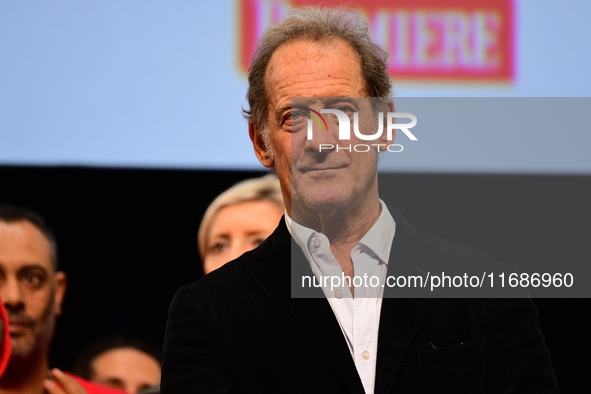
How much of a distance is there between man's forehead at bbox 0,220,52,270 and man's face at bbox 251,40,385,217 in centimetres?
156

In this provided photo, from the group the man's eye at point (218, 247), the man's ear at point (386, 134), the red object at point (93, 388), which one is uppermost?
the man's ear at point (386, 134)

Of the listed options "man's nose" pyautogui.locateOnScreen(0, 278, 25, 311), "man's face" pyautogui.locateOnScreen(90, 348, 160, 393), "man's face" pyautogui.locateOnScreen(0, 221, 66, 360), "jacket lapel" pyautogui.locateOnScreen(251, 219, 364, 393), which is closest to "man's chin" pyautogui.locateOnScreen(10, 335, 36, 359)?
"man's face" pyautogui.locateOnScreen(0, 221, 66, 360)

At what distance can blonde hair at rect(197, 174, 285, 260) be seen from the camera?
269 cm

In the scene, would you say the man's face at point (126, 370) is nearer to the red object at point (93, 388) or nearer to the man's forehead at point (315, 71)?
the red object at point (93, 388)

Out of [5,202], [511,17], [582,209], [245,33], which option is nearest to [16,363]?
[5,202]

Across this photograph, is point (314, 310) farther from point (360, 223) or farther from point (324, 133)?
point (324, 133)

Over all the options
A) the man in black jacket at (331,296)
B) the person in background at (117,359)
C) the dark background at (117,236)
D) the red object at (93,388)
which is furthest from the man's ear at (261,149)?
the red object at (93,388)

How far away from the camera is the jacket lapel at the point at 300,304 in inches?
49.1

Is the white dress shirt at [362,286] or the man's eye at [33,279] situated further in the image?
the man's eye at [33,279]

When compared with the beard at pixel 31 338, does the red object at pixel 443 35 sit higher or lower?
higher

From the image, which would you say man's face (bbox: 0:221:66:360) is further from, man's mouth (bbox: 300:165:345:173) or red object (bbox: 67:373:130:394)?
man's mouth (bbox: 300:165:345:173)

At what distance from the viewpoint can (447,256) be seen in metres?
1.43

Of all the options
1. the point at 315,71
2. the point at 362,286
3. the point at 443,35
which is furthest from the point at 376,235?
the point at 443,35

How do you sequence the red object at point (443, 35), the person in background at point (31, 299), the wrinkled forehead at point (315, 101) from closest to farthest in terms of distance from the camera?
the wrinkled forehead at point (315, 101), the red object at point (443, 35), the person in background at point (31, 299)
